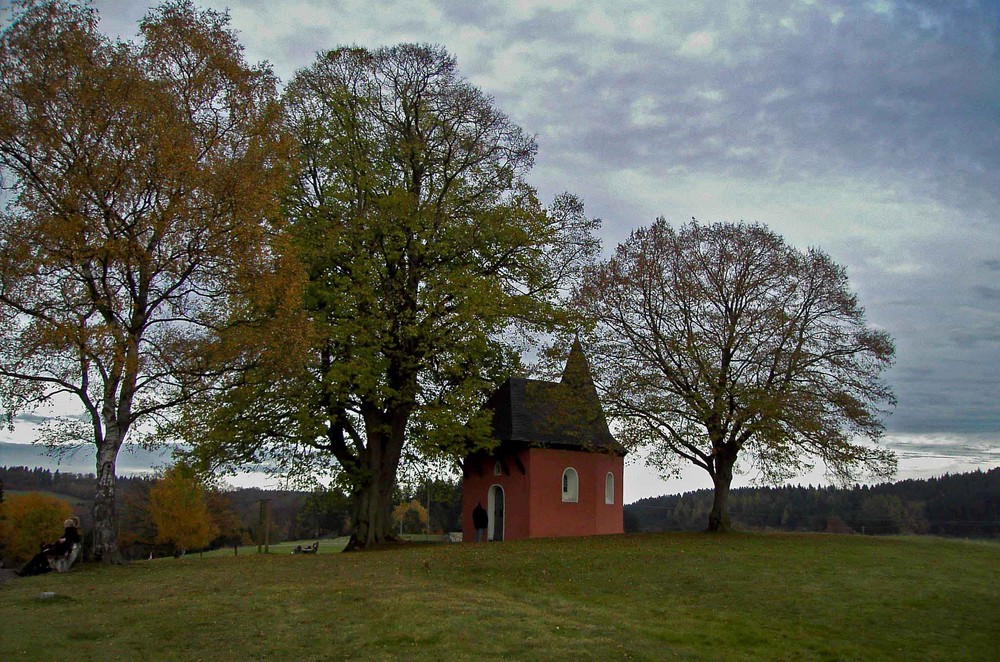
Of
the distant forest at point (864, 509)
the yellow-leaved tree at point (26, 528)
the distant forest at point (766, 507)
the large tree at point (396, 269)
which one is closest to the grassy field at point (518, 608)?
the large tree at point (396, 269)

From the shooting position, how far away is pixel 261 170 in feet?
68.1

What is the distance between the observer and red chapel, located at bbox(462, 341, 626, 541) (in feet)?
107

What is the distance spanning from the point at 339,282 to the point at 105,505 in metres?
10.4

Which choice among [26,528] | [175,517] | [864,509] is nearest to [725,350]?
[864,509]

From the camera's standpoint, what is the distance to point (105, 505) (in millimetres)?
19438

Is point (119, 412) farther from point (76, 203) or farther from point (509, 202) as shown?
point (509, 202)

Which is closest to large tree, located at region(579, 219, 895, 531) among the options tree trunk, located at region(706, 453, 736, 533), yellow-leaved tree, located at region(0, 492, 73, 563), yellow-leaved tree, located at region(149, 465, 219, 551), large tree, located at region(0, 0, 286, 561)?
tree trunk, located at region(706, 453, 736, 533)

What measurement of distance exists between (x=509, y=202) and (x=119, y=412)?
1586cm

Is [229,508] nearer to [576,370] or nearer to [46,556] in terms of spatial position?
[576,370]

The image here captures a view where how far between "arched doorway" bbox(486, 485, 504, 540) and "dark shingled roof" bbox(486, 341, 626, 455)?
261 cm

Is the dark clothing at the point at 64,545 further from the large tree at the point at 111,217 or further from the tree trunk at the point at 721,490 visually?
the tree trunk at the point at 721,490

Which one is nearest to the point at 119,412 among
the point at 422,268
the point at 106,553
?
the point at 106,553

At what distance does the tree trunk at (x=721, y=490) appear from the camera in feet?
94.9

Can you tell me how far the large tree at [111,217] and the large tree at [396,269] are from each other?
184 inches
